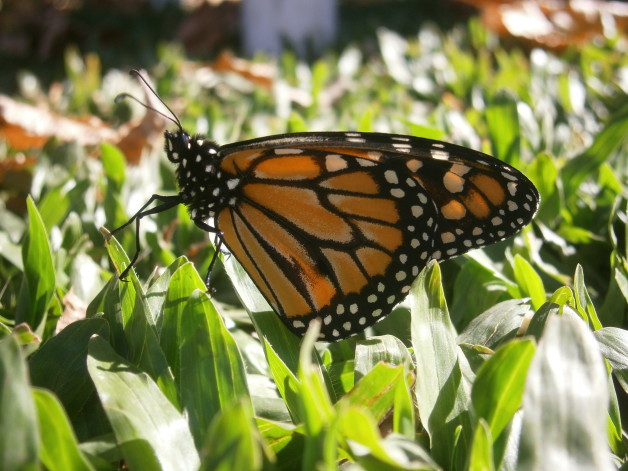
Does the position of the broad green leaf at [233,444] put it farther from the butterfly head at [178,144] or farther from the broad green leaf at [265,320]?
the butterfly head at [178,144]

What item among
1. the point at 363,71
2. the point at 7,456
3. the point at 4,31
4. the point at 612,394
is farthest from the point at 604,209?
the point at 4,31

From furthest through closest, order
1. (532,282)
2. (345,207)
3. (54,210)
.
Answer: (54,210), (345,207), (532,282)

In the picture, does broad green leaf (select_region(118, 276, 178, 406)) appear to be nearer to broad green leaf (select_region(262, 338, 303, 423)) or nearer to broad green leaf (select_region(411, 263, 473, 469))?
broad green leaf (select_region(262, 338, 303, 423))

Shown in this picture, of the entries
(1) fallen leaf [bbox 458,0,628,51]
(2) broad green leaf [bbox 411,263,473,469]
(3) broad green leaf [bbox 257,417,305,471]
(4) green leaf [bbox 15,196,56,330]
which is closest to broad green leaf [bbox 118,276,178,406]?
(3) broad green leaf [bbox 257,417,305,471]

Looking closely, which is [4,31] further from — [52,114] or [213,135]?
[213,135]

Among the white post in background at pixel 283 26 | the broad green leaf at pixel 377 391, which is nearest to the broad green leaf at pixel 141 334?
the broad green leaf at pixel 377 391

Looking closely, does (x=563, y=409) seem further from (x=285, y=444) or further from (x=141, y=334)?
(x=141, y=334)

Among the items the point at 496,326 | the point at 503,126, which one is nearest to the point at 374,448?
the point at 496,326
